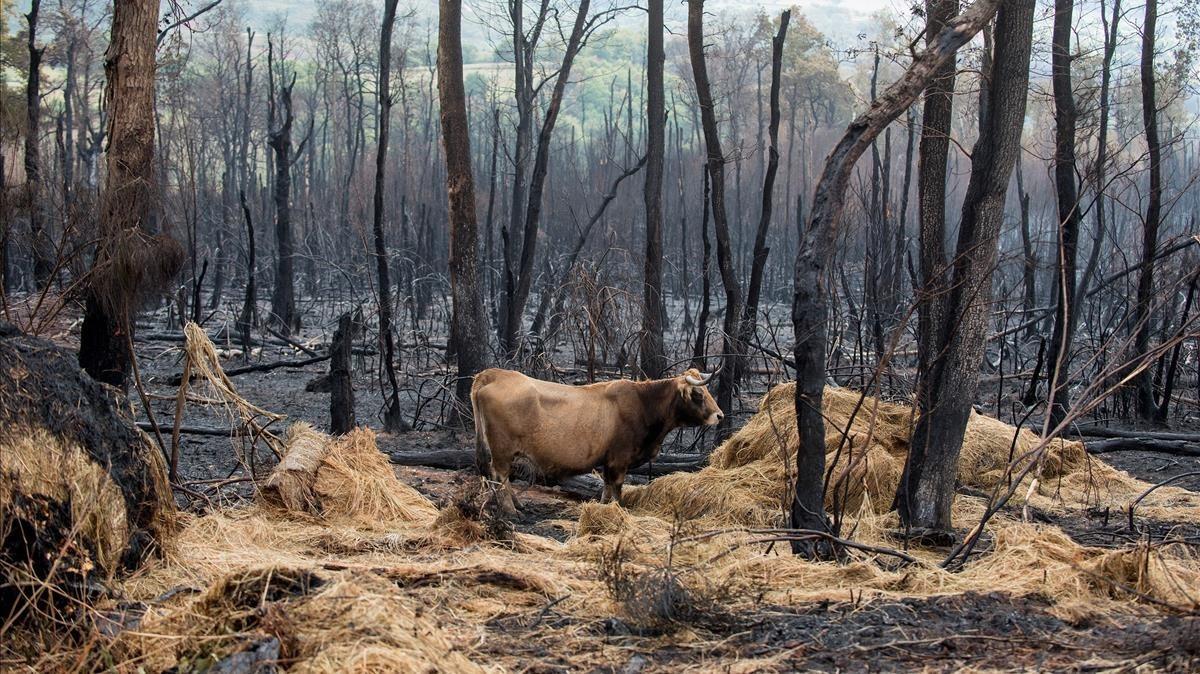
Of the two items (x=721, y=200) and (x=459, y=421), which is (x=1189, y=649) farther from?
(x=721, y=200)

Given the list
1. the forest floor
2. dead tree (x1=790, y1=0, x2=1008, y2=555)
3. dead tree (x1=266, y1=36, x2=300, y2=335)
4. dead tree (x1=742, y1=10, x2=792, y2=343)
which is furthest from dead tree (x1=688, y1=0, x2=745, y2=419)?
dead tree (x1=266, y1=36, x2=300, y2=335)

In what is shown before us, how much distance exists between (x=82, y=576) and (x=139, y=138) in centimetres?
630

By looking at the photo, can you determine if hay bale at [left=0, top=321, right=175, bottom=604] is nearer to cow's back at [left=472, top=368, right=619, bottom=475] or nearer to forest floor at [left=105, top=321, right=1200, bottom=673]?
forest floor at [left=105, top=321, right=1200, bottom=673]

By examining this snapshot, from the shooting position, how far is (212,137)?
190 ft

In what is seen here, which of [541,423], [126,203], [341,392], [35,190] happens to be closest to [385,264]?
[35,190]

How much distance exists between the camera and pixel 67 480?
5.66 m

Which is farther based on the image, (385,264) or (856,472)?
(385,264)

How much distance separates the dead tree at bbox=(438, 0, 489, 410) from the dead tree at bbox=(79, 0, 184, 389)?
14.4ft

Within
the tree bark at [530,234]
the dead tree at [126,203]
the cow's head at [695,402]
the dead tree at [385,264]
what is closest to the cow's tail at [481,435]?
the cow's head at [695,402]

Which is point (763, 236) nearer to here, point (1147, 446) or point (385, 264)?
point (1147, 446)

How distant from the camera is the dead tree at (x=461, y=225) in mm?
14328

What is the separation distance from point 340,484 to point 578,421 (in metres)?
2.48

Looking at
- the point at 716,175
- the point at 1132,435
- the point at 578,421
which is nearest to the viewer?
the point at 578,421

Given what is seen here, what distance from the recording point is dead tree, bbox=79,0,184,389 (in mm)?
10211
